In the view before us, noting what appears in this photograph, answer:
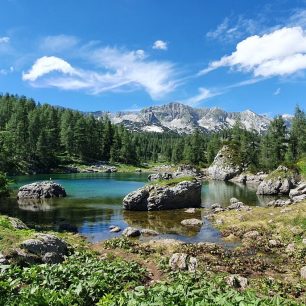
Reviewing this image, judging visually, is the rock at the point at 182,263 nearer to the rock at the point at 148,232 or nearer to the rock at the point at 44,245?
the rock at the point at 44,245

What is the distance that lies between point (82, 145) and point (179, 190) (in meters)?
124

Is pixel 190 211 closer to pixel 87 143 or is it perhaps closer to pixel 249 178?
pixel 249 178

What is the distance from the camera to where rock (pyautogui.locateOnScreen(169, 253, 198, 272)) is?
2716cm

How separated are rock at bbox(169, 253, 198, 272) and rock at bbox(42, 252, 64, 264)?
7.63m

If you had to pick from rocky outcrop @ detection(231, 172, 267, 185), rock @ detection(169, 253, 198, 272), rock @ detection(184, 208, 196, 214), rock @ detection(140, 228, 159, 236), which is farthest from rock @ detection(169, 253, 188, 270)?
rocky outcrop @ detection(231, 172, 267, 185)

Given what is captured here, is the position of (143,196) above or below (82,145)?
below

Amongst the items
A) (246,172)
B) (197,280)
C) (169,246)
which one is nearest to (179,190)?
(169,246)

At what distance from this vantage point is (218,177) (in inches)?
5320

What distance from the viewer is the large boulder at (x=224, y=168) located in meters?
134

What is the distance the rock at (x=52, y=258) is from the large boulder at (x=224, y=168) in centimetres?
11049

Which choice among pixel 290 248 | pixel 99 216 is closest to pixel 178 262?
pixel 290 248

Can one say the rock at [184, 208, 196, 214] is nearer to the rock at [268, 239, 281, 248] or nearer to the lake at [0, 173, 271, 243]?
the lake at [0, 173, 271, 243]

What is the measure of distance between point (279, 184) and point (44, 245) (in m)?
65.8

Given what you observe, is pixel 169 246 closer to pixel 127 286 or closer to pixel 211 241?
pixel 211 241
